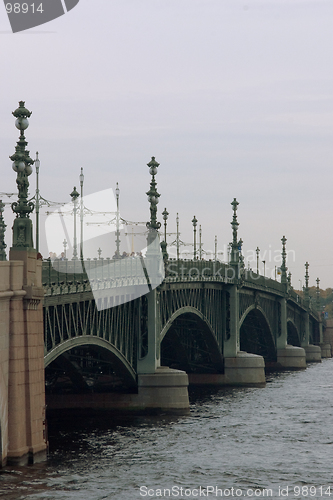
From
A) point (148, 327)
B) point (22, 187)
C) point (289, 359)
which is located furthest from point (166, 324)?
point (289, 359)

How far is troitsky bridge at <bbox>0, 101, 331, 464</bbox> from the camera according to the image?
30969mm

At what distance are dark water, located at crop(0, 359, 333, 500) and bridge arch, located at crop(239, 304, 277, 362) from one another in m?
32.3

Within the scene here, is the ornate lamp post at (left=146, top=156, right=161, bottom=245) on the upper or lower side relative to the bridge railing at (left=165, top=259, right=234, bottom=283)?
upper

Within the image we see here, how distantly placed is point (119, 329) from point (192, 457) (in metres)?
12.4

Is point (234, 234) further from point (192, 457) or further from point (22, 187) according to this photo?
point (22, 187)

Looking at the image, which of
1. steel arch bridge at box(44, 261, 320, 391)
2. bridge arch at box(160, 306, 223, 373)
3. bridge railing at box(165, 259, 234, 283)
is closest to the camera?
steel arch bridge at box(44, 261, 320, 391)

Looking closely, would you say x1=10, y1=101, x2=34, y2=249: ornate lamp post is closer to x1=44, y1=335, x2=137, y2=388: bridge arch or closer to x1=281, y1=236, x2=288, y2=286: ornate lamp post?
x1=44, y1=335, x2=137, y2=388: bridge arch

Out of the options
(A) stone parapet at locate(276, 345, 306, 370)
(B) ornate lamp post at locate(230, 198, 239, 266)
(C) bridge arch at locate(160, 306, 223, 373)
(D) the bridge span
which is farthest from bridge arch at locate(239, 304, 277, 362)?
(C) bridge arch at locate(160, 306, 223, 373)

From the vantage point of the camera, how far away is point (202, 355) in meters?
72.3

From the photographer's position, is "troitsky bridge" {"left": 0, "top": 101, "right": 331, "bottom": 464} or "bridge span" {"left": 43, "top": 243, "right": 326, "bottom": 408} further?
"bridge span" {"left": 43, "top": 243, "right": 326, "bottom": 408}

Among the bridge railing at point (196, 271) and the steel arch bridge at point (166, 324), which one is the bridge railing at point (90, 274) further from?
the bridge railing at point (196, 271)

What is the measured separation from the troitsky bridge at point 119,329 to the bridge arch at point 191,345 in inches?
4.1

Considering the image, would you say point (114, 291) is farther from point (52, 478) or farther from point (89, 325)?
point (52, 478)

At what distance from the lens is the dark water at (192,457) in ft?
101
